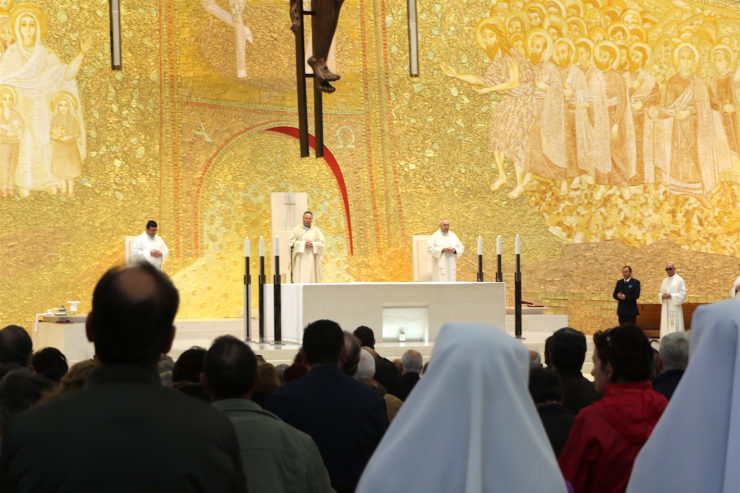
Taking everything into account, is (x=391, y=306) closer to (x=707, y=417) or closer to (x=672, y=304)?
(x=672, y=304)

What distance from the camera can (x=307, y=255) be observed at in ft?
46.4

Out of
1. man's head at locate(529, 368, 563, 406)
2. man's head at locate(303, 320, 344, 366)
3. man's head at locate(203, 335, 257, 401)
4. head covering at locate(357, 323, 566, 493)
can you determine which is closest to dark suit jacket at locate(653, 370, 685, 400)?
man's head at locate(529, 368, 563, 406)

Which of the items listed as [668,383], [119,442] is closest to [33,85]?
[668,383]

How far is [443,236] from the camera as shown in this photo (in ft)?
49.9

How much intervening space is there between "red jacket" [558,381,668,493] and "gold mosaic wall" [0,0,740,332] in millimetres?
12122

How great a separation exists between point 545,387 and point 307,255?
34.6ft

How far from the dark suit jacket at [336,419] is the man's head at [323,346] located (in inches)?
3.5

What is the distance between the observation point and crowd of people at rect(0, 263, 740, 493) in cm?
172

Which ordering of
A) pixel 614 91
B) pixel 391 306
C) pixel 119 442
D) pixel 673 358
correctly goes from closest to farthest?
pixel 119 442
pixel 673 358
pixel 391 306
pixel 614 91

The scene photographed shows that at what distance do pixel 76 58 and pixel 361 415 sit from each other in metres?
12.3

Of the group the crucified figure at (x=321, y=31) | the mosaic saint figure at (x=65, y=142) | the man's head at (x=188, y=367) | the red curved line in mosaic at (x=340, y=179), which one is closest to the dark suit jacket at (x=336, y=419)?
the man's head at (x=188, y=367)

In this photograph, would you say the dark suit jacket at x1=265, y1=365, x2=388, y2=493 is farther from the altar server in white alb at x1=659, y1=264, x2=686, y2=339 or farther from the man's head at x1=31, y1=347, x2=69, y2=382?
the altar server in white alb at x1=659, y1=264, x2=686, y2=339

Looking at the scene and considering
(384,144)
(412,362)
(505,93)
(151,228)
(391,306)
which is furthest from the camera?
(505,93)

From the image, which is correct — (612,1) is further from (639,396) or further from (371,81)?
(639,396)
